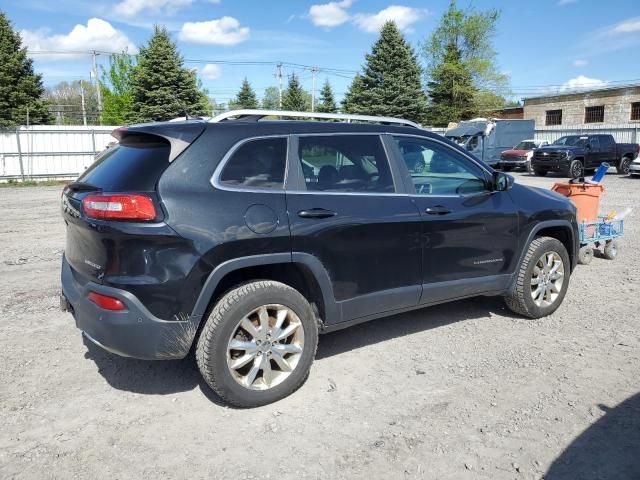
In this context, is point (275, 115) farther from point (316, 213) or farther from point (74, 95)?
point (74, 95)

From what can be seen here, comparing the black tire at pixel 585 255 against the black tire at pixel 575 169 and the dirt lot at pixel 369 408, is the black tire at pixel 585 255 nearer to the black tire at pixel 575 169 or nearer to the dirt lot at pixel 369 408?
the dirt lot at pixel 369 408

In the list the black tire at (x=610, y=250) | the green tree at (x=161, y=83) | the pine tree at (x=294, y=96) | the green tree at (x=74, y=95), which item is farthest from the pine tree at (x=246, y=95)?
the black tire at (x=610, y=250)

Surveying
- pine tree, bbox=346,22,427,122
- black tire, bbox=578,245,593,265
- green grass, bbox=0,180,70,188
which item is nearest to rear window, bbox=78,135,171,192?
black tire, bbox=578,245,593,265

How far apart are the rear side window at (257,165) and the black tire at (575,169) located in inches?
839

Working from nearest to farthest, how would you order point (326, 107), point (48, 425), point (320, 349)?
point (48, 425) < point (320, 349) < point (326, 107)

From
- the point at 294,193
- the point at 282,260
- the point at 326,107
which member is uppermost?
the point at 326,107

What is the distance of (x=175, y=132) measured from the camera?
3.24 meters

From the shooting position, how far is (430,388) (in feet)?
11.9

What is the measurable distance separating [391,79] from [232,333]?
122 feet

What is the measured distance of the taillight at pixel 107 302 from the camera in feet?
9.87

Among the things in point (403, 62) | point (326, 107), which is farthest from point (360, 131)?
point (326, 107)

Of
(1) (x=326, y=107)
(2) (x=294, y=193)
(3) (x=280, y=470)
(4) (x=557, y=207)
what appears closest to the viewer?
(3) (x=280, y=470)

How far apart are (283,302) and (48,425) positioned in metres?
1.59

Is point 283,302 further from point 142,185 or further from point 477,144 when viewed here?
point 477,144
